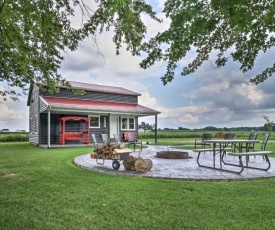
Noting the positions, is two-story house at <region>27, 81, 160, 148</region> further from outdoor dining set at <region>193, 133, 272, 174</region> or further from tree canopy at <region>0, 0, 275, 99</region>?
outdoor dining set at <region>193, 133, 272, 174</region>

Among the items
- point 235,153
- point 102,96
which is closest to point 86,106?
point 102,96

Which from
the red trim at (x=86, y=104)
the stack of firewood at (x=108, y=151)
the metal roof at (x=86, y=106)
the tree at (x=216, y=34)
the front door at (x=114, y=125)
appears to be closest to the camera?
the tree at (x=216, y=34)

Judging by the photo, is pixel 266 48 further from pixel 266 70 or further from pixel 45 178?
pixel 45 178

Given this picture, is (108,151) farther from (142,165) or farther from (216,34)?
(216,34)

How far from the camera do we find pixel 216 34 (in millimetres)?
2945

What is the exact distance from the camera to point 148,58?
8.44ft

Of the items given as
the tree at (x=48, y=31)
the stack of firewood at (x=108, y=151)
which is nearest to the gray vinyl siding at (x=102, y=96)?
the tree at (x=48, y=31)

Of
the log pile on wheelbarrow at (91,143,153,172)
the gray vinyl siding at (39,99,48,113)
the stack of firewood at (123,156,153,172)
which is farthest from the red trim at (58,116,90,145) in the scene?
the stack of firewood at (123,156,153,172)

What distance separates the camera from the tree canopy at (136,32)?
2012 millimetres

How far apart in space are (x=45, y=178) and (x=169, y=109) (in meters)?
14.2

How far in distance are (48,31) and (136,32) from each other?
2662 mm

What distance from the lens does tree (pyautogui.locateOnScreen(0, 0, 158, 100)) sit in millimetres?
4223

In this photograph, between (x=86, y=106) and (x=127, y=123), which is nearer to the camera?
(x=86, y=106)

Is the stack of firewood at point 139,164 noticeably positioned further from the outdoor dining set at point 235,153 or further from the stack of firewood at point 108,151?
the outdoor dining set at point 235,153
